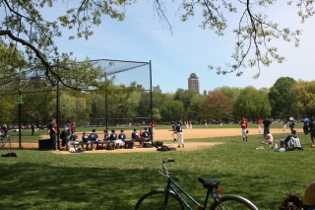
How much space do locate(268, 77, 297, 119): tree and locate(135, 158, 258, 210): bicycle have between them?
318ft

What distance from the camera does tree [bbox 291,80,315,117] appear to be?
8588 cm

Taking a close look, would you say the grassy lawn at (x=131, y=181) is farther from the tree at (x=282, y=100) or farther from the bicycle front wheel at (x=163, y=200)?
the tree at (x=282, y=100)

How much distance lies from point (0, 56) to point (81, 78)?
325 cm

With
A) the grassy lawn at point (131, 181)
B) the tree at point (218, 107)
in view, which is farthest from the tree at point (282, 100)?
the grassy lawn at point (131, 181)

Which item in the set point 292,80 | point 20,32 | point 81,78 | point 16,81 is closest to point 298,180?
point 81,78

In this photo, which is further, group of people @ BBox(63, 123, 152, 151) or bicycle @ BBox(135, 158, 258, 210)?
group of people @ BBox(63, 123, 152, 151)

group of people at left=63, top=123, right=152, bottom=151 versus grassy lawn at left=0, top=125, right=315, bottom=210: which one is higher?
group of people at left=63, top=123, right=152, bottom=151

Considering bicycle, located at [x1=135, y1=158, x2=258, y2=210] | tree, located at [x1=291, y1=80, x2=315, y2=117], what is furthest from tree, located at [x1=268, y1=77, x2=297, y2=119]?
bicycle, located at [x1=135, y1=158, x2=258, y2=210]

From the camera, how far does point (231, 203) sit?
4.44 meters

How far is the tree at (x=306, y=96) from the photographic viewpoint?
85875 millimetres

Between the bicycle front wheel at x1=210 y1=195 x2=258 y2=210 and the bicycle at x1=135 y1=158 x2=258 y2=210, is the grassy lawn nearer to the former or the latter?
the bicycle at x1=135 y1=158 x2=258 y2=210

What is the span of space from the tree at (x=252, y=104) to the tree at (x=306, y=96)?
7904mm

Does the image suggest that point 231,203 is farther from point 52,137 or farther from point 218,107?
point 218,107

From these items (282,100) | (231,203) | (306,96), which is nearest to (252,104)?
(282,100)
